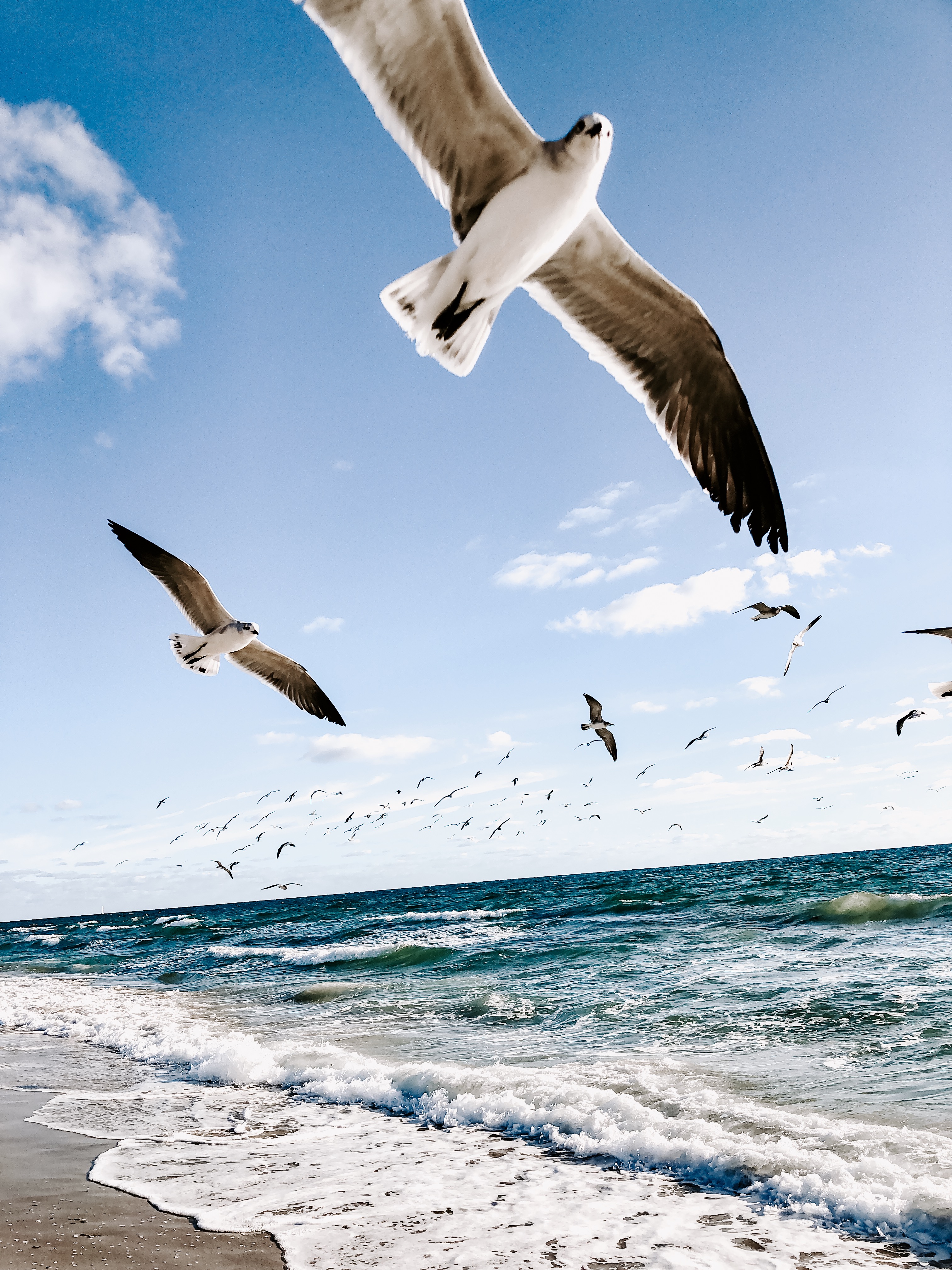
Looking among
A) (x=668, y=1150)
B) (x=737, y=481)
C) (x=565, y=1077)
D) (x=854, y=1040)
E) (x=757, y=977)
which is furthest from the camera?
(x=757, y=977)

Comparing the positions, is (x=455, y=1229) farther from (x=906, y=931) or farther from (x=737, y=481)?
(x=906, y=931)

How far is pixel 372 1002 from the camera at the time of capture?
38.7ft

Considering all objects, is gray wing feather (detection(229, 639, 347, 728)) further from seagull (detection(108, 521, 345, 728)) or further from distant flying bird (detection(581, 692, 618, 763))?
distant flying bird (detection(581, 692, 618, 763))

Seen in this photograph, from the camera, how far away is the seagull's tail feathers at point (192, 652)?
28.2ft

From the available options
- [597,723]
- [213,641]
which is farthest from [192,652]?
[597,723]

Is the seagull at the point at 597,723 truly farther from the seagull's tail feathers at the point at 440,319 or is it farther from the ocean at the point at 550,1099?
the seagull's tail feathers at the point at 440,319

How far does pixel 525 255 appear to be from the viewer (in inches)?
132

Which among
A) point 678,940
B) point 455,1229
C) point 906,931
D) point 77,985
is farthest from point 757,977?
point 77,985

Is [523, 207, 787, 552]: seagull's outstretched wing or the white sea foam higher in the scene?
[523, 207, 787, 552]: seagull's outstretched wing

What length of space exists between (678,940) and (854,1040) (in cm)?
803

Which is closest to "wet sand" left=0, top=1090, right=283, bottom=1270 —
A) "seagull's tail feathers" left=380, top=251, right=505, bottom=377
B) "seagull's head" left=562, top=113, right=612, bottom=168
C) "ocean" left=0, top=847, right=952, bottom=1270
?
"ocean" left=0, top=847, right=952, bottom=1270

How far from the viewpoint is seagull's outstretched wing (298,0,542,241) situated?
9.85ft

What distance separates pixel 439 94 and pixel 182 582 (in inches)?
257

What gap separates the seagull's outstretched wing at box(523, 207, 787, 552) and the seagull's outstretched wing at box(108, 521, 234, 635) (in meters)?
5.63
